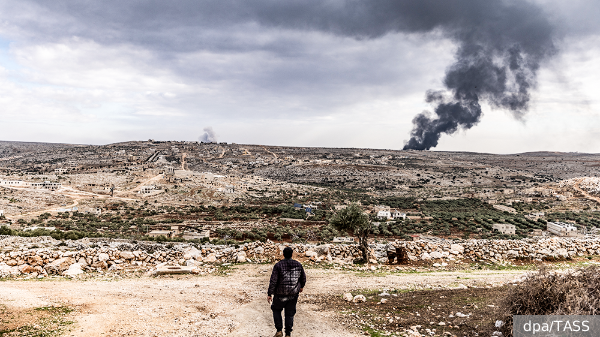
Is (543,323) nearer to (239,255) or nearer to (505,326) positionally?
(505,326)

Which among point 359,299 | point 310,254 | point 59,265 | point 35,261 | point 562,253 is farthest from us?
point 310,254

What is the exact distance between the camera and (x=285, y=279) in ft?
20.9

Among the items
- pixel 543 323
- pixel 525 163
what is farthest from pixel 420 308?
pixel 525 163

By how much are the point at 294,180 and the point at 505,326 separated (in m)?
98.1

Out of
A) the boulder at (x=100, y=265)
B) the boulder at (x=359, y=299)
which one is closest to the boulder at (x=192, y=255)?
the boulder at (x=100, y=265)

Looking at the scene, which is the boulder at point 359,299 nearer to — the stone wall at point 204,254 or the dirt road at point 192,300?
the dirt road at point 192,300

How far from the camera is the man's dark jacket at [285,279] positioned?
634cm

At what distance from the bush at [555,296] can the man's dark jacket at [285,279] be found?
163 inches

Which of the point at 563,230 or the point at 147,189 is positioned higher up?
the point at 563,230

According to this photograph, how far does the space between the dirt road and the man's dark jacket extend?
1.11 metres

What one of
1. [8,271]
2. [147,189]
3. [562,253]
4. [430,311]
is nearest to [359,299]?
[430,311]

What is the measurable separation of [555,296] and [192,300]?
8.59m

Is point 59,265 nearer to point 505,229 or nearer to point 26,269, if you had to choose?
point 26,269

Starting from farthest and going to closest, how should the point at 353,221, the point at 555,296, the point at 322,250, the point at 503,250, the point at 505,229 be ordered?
1. the point at 505,229
2. the point at 353,221
3. the point at 322,250
4. the point at 503,250
5. the point at 555,296
